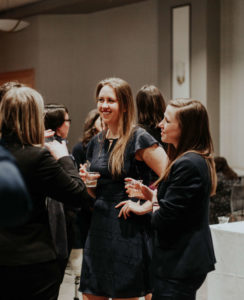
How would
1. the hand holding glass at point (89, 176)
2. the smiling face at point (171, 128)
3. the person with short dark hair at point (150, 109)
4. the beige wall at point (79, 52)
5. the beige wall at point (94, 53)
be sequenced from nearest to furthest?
the smiling face at point (171, 128)
the hand holding glass at point (89, 176)
the person with short dark hair at point (150, 109)
the beige wall at point (94, 53)
the beige wall at point (79, 52)

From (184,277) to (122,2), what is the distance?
18.1 feet

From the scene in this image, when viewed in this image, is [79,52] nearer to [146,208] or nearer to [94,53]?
[94,53]

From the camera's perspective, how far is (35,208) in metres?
1.61

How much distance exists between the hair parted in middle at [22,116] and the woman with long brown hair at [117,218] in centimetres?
62

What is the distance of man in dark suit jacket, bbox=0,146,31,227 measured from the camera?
0.69 meters

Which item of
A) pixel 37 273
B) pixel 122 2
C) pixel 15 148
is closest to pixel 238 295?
pixel 37 273

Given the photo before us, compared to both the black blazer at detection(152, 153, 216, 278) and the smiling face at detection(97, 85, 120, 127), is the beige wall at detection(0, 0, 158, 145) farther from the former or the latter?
the black blazer at detection(152, 153, 216, 278)

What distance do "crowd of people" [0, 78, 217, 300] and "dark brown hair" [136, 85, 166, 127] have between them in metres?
0.42

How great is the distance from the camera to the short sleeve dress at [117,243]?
2.25 meters

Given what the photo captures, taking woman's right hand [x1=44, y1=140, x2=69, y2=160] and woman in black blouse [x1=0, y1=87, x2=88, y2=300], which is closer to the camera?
woman in black blouse [x1=0, y1=87, x2=88, y2=300]

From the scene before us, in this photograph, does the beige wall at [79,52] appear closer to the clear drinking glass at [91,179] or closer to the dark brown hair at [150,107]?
the dark brown hair at [150,107]

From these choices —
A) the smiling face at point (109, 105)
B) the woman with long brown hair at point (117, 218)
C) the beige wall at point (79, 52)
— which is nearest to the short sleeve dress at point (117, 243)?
the woman with long brown hair at point (117, 218)

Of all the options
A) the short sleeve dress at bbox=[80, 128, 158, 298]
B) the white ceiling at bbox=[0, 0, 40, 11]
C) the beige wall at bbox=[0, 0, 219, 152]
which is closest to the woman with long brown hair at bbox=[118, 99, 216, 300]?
the short sleeve dress at bbox=[80, 128, 158, 298]

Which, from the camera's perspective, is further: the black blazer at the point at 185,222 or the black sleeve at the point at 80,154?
the black sleeve at the point at 80,154
